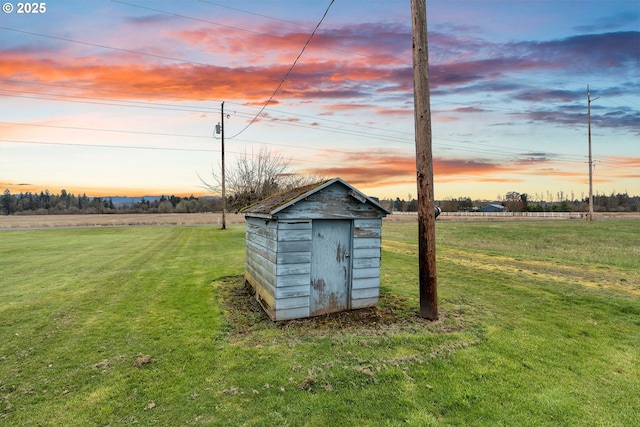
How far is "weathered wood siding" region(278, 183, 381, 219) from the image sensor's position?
7039 millimetres

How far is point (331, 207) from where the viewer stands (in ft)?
24.2

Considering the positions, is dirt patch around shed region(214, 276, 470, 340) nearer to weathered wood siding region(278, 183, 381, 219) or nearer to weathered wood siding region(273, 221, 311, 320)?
weathered wood siding region(273, 221, 311, 320)

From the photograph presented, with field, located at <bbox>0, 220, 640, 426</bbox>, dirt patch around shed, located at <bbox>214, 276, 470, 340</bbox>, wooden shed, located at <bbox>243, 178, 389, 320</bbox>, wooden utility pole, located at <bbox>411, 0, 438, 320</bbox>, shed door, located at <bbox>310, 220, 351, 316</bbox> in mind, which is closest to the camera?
field, located at <bbox>0, 220, 640, 426</bbox>

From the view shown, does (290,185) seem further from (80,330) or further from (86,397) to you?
(86,397)

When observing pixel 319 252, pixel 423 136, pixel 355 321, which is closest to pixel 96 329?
pixel 319 252

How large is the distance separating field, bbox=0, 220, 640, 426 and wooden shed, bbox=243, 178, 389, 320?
0.45m

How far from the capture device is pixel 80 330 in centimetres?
660

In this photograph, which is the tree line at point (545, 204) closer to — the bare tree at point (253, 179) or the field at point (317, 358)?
the bare tree at point (253, 179)

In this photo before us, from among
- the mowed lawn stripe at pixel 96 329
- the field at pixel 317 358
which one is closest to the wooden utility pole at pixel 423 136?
the field at pixel 317 358

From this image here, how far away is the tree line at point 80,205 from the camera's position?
99.4 metres

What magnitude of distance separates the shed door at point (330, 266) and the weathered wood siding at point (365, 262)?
0.15 m

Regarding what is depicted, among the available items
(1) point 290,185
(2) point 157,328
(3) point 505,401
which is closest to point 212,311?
(2) point 157,328

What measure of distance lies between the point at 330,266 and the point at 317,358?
8.10 feet

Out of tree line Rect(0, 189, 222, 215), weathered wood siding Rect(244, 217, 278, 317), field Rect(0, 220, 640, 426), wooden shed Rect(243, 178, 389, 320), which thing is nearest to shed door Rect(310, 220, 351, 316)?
wooden shed Rect(243, 178, 389, 320)
